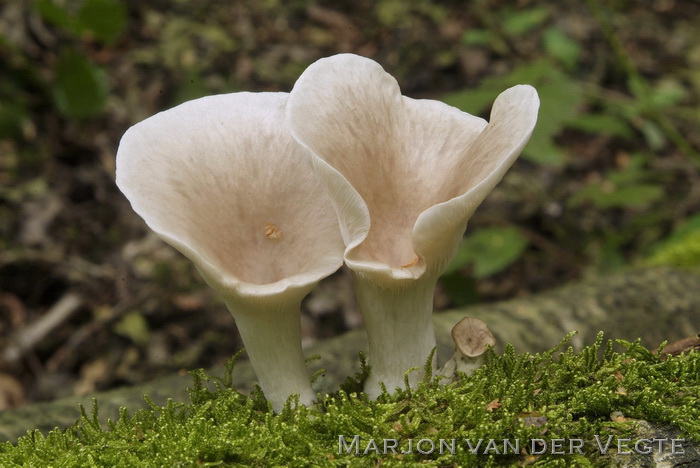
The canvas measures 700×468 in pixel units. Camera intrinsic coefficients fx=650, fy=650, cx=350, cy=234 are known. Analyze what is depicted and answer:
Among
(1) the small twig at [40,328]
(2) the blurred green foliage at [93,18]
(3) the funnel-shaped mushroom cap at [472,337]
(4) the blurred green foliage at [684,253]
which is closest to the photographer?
(3) the funnel-shaped mushroom cap at [472,337]

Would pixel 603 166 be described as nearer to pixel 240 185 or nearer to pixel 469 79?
pixel 469 79

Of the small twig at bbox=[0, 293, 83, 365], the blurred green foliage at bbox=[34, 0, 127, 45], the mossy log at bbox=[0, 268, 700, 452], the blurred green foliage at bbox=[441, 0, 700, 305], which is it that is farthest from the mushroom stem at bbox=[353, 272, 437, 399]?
the blurred green foliage at bbox=[34, 0, 127, 45]

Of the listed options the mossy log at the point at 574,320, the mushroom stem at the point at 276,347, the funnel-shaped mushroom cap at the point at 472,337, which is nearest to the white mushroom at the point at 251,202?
the mushroom stem at the point at 276,347

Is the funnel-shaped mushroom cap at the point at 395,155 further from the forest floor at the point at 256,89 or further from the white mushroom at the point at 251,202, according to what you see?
the forest floor at the point at 256,89

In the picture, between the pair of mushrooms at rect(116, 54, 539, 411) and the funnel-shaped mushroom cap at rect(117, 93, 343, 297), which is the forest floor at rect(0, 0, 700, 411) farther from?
the funnel-shaped mushroom cap at rect(117, 93, 343, 297)

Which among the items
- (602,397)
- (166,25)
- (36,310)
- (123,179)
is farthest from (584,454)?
(166,25)

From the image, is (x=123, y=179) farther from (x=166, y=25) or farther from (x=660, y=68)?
(x=660, y=68)

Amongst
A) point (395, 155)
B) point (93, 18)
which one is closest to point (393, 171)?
point (395, 155)
